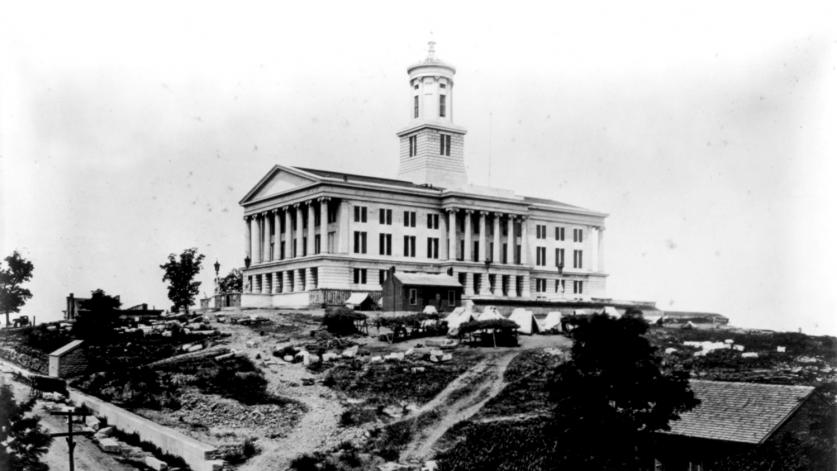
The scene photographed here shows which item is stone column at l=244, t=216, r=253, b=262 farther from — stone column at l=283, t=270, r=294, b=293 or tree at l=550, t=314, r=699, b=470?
tree at l=550, t=314, r=699, b=470

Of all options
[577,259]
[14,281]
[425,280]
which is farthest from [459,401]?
[577,259]

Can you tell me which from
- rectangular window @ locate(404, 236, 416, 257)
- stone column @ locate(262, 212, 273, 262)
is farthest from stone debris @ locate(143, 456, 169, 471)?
stone column @ locate(262, 212, 273, 262)

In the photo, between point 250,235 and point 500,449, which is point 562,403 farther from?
point 250,235

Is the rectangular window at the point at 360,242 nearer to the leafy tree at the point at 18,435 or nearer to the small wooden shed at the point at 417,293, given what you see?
the small wooden shed at the point at 417,293

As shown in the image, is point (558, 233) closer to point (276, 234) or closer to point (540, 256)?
point (540, 256)

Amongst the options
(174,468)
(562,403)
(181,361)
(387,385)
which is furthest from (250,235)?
(562,403)
